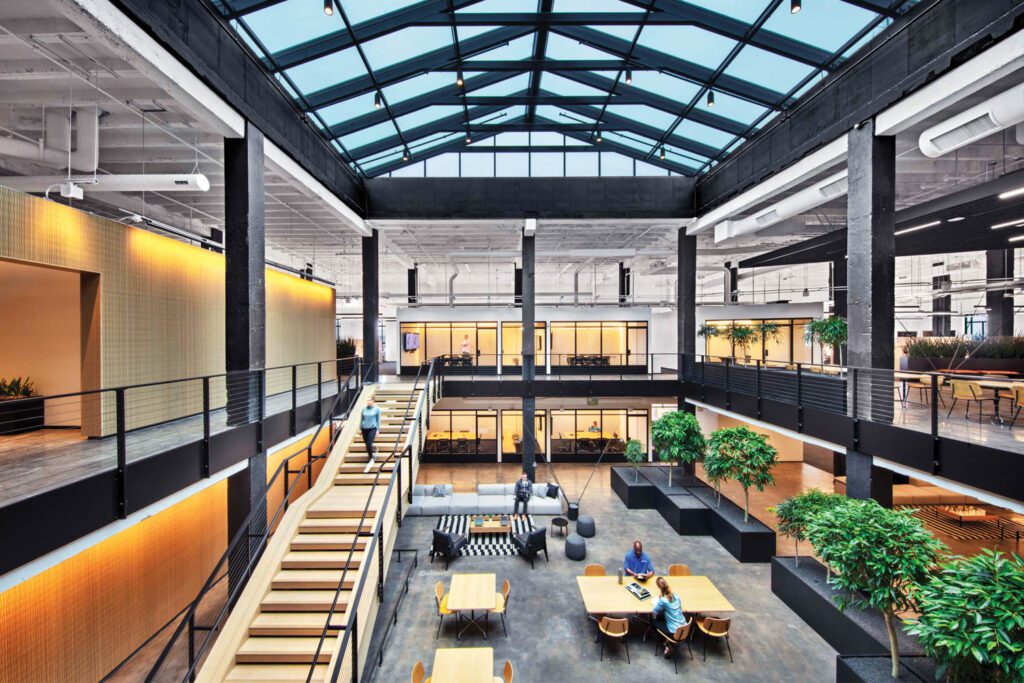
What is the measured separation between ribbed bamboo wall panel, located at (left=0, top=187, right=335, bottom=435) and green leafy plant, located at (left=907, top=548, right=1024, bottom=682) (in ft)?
32.6

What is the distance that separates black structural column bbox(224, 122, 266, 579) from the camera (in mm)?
7086

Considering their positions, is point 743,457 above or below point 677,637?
above

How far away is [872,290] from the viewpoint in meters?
7.36

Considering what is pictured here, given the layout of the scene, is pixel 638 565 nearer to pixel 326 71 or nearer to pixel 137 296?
pixel 137 296

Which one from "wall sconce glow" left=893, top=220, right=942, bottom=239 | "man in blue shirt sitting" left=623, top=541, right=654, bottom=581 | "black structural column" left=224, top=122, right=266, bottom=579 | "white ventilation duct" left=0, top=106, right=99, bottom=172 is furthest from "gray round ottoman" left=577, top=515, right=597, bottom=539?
"white ventilation duct" left=0, top=106, right=99, bottom=172

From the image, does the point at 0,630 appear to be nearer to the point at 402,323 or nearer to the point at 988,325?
the point at 402,323

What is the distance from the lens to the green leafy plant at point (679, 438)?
38.6ft

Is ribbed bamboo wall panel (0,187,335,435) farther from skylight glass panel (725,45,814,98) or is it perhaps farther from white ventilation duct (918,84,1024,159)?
white ventilation duct (918,84,1024,159)

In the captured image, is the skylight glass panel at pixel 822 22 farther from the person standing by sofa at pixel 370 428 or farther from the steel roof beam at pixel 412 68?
the person standing by sofa at pixel 370 428

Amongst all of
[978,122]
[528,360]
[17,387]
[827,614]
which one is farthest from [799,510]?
[17,387]

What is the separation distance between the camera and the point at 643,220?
556 inches

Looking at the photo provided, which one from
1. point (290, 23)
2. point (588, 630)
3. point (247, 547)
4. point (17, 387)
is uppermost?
point (290, 23)

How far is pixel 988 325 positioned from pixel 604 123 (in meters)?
13.9

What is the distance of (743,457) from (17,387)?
13.0 meters
